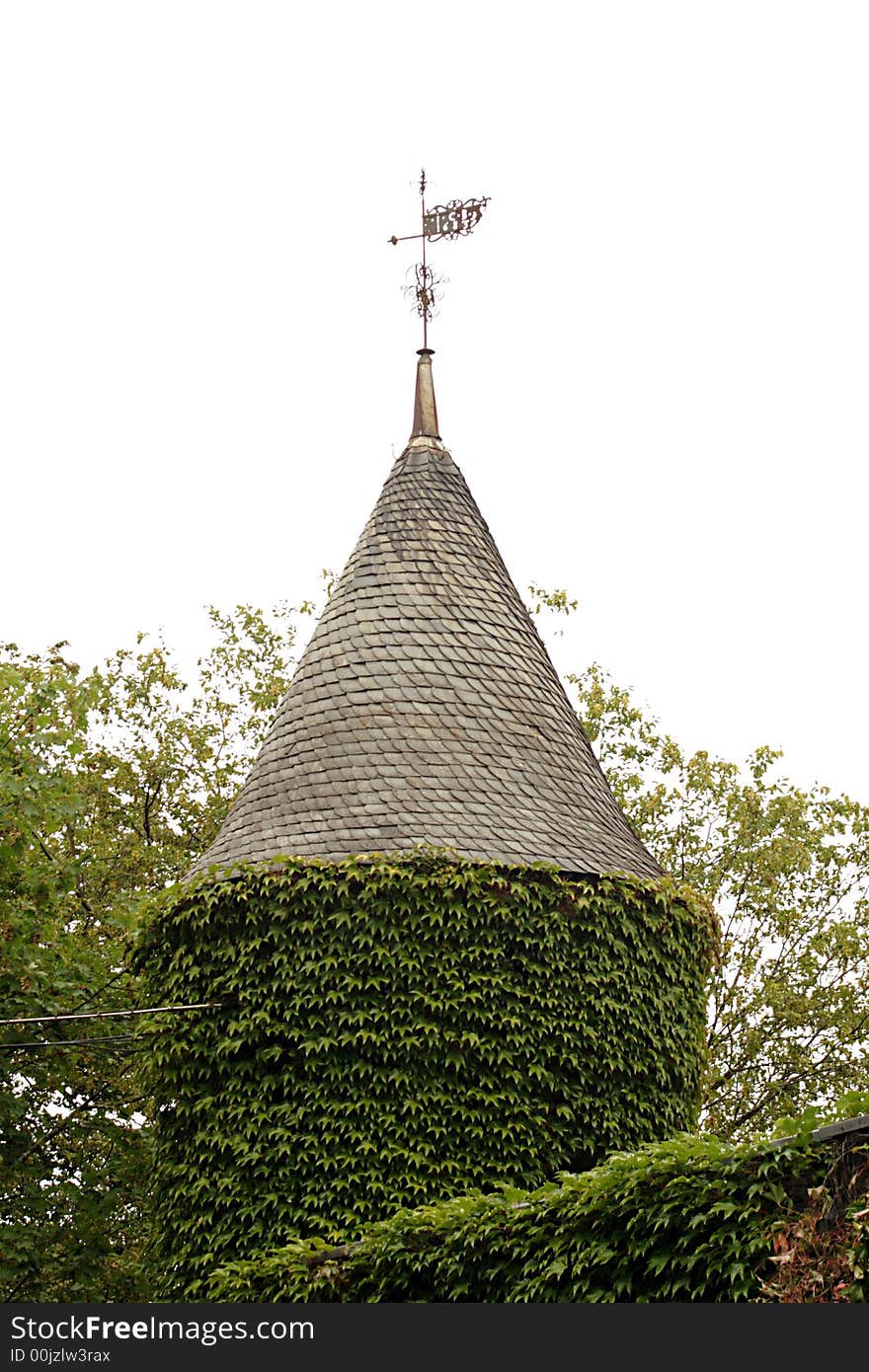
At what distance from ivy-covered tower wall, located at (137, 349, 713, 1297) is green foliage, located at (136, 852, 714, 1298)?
Answer: 0.04ft

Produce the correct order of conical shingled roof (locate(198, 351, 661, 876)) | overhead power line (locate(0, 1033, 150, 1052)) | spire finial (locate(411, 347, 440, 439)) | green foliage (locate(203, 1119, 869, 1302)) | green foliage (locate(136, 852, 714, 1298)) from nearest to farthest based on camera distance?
green foliage (locate(203, 1119, 869, 1302)) → green foliage (locate(136, 852, 714, 1298)) → conical shingled roof (locate(198, 351, 661, 876)) → overhead power line (locate(0, 1033, 150, 1052)) → spire finial (locate(411, 347, 440, 439))

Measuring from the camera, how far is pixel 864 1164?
→ 20.9 ft

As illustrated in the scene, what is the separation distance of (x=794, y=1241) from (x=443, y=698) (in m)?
6.85

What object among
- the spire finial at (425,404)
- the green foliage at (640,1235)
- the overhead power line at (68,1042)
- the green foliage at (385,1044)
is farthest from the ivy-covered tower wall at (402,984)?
the spire finial at (425,404)

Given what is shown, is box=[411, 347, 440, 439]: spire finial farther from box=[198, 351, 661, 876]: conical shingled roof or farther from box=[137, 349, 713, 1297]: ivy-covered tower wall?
box=[137, 349, 713, 1297]: ivy-covered tower wall

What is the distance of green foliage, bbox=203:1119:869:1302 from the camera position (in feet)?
21.4

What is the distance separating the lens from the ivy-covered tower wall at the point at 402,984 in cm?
1107

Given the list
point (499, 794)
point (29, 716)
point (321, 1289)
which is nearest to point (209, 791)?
point (29, 716)

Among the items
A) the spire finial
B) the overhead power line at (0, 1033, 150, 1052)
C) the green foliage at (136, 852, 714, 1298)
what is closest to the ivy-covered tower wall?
the green foliage at (136, 852, 714, 1298)

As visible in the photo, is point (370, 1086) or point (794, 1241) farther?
point (370, 1086)

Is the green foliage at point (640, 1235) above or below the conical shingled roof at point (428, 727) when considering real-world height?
below

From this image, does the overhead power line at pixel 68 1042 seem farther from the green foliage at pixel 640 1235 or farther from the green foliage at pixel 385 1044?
the green foliage at pixel 640 1235

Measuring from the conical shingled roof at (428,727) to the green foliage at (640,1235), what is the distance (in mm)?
3456

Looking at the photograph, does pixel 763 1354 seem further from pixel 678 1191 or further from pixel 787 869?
pixel 787 869
